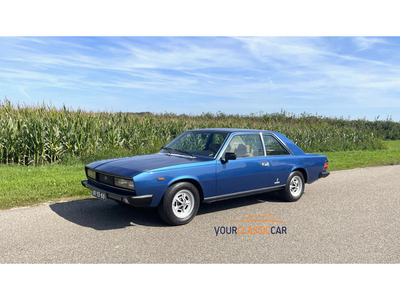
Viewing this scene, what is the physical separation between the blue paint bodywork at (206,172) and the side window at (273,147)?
0.07 metres

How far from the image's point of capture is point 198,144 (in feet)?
20.9

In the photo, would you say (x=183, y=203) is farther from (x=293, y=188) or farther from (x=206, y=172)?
(x=293, y=188)

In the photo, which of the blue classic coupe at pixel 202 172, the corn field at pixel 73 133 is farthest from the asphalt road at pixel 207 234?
the corn field at pixel 73 133

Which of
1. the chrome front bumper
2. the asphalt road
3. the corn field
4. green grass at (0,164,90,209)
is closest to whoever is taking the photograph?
the asphalt road

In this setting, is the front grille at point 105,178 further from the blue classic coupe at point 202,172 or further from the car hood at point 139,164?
the car hood at point 139,164

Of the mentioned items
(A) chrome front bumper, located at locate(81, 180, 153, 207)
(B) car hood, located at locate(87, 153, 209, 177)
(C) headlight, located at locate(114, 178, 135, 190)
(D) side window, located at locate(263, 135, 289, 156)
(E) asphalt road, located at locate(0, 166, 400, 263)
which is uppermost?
(D) side window, located at locate(263, 135, 289, 156)

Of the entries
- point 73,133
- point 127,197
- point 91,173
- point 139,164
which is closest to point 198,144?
point 139,164

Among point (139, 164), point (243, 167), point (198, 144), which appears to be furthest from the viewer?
point (198, 144)

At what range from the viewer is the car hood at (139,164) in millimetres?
5213

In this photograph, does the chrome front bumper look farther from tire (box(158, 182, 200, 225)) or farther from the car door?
the car door

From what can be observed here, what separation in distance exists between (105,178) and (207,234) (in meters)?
1.96

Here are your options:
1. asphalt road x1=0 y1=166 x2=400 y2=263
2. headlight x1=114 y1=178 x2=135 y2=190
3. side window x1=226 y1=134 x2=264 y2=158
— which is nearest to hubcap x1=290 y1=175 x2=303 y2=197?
asphalt road x1=0 y1=166 x2=400 y2=263

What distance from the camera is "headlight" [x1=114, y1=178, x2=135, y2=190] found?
16.6 feet

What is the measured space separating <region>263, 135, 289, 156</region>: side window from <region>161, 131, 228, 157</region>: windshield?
104 centimetres
